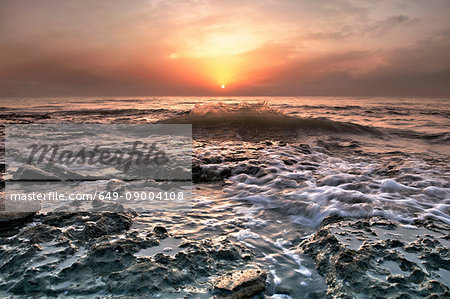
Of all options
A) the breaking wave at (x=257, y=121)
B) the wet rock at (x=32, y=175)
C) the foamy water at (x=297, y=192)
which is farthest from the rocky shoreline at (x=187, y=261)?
the breaking wave at (x=257, y=121)

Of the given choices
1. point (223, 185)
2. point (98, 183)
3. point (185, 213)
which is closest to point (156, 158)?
point (98, 183)

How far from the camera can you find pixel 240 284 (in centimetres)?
195

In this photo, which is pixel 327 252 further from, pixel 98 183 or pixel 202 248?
pixel 98 183

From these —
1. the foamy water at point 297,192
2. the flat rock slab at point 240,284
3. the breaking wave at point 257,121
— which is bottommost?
the foamy water at point 297,192

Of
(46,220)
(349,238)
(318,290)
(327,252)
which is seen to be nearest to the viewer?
(318,290)

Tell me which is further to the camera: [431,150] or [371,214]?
[431,150]

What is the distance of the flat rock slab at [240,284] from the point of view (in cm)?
189

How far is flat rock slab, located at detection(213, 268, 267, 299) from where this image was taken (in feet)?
6.20

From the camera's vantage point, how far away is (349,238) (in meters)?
2.81

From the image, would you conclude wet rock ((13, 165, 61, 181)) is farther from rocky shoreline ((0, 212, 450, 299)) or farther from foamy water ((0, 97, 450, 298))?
foamy water ((0, 97, 450, 298))

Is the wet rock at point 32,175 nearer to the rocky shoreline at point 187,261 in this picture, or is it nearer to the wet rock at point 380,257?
the rocky shoreline at point 187,261

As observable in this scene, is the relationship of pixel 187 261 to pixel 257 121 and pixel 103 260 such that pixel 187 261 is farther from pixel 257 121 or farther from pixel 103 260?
pixel 257 121

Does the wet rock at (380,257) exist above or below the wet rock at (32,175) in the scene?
below

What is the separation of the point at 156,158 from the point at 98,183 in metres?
1.94
